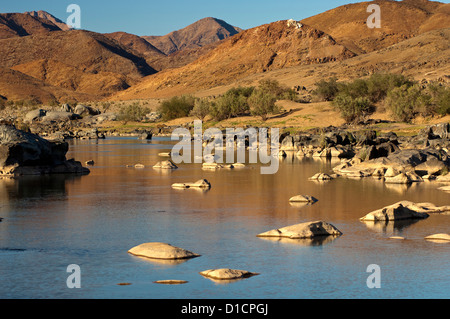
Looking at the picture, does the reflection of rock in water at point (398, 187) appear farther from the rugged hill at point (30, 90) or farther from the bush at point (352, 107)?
the rugged hill at point (30, 90)

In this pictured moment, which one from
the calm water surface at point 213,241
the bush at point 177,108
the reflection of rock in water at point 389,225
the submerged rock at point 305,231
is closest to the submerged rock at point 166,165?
the calm water surface at point 213,241

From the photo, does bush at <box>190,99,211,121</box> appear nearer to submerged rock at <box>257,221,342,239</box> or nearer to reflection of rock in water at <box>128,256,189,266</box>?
submerged rock at <box>257,221,342,239</box>

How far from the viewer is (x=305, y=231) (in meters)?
15.6

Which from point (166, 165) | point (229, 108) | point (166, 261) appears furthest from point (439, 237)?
point (229, 108)

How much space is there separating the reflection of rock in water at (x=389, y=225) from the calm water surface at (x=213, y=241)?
0.18 ft

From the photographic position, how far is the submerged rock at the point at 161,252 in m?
13.5

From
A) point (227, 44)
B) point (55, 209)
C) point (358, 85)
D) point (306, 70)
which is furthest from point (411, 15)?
point (55, 209)

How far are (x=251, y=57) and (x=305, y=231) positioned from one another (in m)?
144

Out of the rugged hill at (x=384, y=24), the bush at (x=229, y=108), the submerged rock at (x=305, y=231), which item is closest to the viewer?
the submerged rock at (x=305, y=231)

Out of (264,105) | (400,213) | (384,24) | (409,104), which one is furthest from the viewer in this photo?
(384,24)

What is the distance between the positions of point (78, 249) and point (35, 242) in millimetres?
1430

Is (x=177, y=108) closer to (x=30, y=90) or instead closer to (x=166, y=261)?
(x=166, y=261)

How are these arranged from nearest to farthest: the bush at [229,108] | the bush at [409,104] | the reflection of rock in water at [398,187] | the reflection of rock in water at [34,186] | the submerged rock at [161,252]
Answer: the submerged rock at [161,252]
the reflection of rock in water at [34,186]
the reflection of rock in water at [398,187]
the bush at [409,104]
the bush at [229,108]

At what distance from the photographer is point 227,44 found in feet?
565
